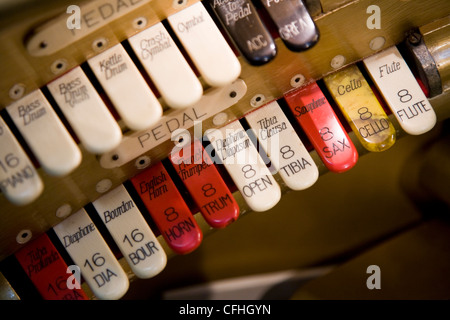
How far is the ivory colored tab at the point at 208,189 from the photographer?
2.44 ft

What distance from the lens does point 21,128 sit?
61 centimetres

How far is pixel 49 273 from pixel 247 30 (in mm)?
498

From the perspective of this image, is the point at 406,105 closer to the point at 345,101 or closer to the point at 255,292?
the point at 345,101

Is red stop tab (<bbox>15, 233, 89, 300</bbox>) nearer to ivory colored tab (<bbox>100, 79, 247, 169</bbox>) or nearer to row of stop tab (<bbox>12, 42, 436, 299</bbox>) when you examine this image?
row of stop tab (<bbox>12, 42, 436, 299</bbox>)

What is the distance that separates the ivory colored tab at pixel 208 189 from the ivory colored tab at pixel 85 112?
0.59ft

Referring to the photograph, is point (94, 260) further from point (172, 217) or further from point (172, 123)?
point (172, 123)

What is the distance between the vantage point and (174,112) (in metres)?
0.69

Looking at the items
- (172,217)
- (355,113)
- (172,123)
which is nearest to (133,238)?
(172,217)

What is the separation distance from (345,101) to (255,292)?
0.62 meters

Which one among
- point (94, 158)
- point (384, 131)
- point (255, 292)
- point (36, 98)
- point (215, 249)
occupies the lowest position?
point (255, 292)

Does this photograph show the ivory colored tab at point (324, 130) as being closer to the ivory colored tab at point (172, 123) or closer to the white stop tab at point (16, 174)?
the ivory colored tab at point (172, 123)

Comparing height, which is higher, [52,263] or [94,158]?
[94,158]

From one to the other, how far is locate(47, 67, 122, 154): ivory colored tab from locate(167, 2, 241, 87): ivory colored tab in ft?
0.47
